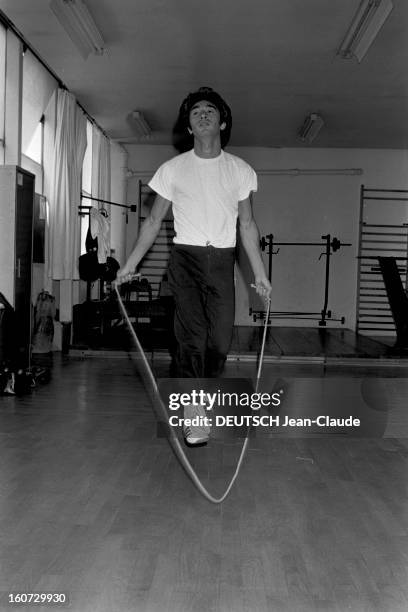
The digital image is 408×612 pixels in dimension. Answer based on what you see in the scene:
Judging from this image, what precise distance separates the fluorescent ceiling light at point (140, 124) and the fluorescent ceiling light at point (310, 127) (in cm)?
195

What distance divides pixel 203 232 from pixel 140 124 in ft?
20.5

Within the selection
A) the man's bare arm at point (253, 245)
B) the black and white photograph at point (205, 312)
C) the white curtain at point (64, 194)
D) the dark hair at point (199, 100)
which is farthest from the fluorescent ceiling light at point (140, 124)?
the man's bare arm at point (253, 245)

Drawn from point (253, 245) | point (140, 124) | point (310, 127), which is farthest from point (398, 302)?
point (253, 245)

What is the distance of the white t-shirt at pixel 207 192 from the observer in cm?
289

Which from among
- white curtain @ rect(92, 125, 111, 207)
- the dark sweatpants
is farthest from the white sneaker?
white curtain @ rect(92, 125, 111, 207)

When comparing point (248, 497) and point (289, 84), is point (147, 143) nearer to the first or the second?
point (289, 84)

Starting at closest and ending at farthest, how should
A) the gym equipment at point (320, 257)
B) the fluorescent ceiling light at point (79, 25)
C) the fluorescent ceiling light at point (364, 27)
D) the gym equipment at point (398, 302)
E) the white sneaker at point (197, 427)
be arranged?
the white sneaker at point (197, 427) < the fluorescent ceiling light at point (364, 27) < the fluorescent ceiling light at point (79, 25) < the gym equipment at point (398, 302) < the gym equipment at point (320, 257)

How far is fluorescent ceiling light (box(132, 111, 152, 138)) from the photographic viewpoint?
8.33m

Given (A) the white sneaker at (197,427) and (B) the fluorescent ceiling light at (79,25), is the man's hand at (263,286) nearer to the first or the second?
(A) the white sneaker at (197,427)

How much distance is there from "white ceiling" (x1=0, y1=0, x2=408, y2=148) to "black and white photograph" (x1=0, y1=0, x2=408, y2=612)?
31 millimetres

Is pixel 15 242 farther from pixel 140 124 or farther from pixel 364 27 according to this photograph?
pixel 140 124

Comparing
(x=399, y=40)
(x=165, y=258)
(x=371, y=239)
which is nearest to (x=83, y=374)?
(x=399, y=40)

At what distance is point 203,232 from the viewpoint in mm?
2902

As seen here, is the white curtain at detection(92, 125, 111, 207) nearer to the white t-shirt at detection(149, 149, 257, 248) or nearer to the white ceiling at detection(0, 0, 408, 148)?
the white ceiling at detection(0, 0, 408, 148)
